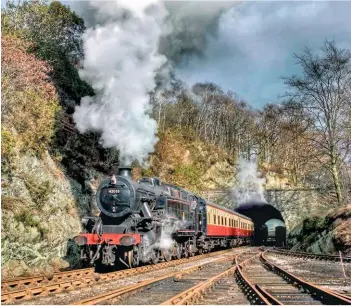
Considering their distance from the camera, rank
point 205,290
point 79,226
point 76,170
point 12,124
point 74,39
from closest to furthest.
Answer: point 205,290 → point 12,124 → point 79,226 → point 76,170 → point 74,39

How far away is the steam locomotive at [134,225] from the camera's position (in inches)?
496

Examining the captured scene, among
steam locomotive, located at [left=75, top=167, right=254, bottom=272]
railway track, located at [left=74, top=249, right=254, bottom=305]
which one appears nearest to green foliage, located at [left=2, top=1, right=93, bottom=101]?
steam locomotive, located at [left=75, top=167, right=254, bottom=272]

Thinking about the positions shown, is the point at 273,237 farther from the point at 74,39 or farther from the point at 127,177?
the point at 127,177

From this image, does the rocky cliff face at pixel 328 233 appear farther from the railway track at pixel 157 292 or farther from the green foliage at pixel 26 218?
the green foliage at pixel 26 218

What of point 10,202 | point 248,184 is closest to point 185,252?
point 10,202

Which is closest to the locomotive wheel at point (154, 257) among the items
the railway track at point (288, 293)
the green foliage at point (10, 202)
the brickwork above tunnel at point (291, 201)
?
the railway track at point (288, 293)

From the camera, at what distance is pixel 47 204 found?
55.3 ft

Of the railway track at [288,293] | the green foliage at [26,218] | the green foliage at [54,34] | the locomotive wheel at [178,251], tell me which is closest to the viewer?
the railway track at [288,293]

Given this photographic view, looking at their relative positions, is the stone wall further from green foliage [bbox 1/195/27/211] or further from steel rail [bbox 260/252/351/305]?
steel rail [bbox 260/252/351/305]

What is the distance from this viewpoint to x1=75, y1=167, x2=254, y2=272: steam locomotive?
12.6 m

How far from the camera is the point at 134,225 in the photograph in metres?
13.2

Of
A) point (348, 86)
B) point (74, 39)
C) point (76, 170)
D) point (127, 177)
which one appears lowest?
point (127, 177)

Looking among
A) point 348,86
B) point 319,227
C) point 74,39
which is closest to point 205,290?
point 319,227

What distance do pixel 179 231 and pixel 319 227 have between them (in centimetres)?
1180
